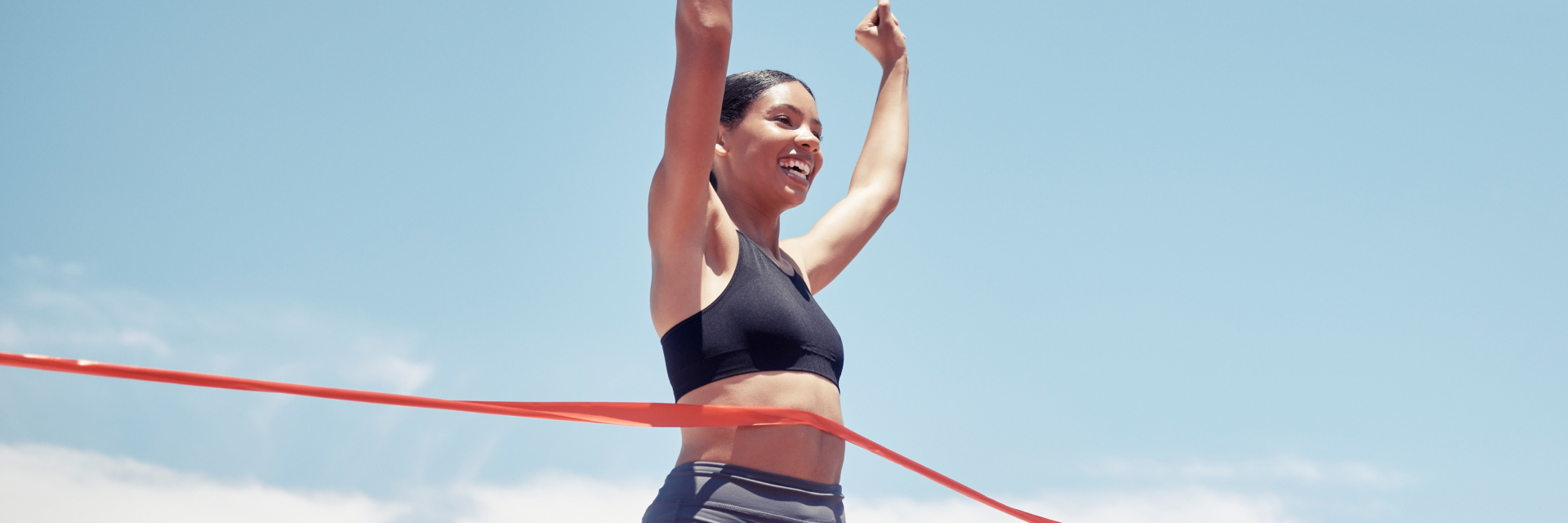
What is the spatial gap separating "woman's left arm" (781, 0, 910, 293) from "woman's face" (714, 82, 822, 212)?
0.92 ft

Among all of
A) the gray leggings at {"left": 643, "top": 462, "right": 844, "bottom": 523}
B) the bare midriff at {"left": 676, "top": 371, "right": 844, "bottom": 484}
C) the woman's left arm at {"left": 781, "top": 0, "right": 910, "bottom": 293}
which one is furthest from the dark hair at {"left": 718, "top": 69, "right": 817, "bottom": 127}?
the gray leggings at {"left": 643, "top": 462, "right": 844, "bottom": 523}

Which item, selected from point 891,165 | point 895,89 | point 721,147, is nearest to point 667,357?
point 721,147

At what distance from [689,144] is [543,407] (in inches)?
28.1

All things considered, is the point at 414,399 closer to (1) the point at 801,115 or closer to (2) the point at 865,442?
(2) the point at 865,442

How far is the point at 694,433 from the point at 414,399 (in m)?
0.62

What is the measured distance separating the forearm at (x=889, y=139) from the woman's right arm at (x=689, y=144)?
4.29ft

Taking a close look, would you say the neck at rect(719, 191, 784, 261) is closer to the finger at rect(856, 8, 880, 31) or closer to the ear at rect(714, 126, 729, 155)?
the ear at rect(714, 126, 729, 155)

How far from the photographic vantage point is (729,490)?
2322mm

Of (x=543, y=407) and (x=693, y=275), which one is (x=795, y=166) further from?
(x=543, y=407)

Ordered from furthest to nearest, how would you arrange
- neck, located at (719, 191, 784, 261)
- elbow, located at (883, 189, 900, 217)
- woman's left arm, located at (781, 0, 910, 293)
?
1. elbow, located at (883, 189, 900, 217)
2. woman's left arm, located at (781, 0, 910, 293)
3. neck, located at (719, 191, 784, 261)

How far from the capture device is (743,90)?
3.06 meters

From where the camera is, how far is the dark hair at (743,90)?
3.04m

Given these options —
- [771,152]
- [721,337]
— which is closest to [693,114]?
[721,337]

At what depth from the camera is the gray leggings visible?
2305 mm
